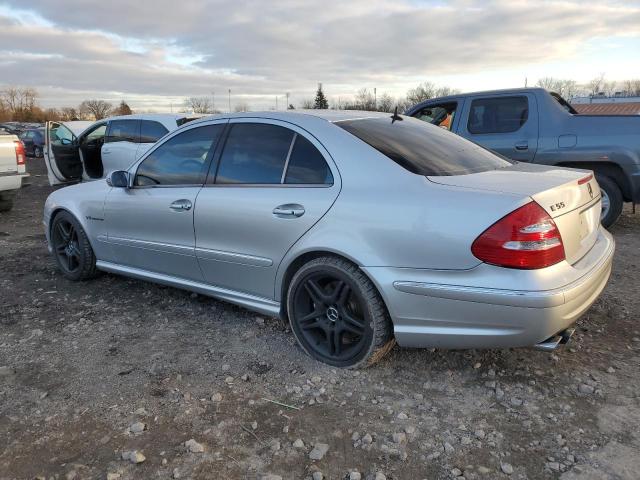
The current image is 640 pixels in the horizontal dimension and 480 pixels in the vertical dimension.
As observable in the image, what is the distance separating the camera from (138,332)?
147 inches

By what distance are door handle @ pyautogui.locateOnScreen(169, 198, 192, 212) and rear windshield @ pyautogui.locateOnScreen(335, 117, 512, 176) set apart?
1.22 metres

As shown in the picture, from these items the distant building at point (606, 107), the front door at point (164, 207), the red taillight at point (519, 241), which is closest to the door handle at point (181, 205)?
the front door at point (164, 207)

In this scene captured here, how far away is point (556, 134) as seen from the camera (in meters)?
6.41

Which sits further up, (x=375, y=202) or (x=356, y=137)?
(x=356, y=137)

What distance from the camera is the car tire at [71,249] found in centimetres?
474

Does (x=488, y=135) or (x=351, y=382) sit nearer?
(x=351, y=382)

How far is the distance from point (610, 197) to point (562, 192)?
4.13m

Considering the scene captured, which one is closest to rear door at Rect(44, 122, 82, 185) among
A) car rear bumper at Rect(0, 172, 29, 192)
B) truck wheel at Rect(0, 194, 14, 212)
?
truck wheel at Rect(0, 194, 14, 212)

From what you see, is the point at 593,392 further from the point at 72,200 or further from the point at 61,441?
the point at 72,200

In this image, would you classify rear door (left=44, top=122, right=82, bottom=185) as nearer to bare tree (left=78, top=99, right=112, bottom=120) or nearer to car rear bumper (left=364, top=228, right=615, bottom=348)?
car rear bumper (left=364, top=228, right=615, bottom=348)

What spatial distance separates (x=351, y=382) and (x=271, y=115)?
70.9 inches

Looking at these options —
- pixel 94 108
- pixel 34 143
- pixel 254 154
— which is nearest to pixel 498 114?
pixel 254 154

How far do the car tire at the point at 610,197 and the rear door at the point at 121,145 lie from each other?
23.3 ft

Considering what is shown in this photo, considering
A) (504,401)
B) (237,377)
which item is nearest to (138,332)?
(237,377)
